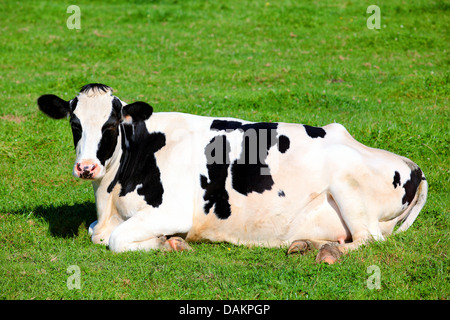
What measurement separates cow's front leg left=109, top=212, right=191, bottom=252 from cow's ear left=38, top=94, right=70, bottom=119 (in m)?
1.52

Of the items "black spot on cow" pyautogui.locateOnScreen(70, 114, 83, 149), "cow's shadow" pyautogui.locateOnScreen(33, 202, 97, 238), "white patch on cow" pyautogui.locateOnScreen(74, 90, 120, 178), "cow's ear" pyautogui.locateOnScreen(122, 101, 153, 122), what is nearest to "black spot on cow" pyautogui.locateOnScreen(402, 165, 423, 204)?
"cow's ear" pyautogui.locateOnScreen(122, 101, 153, 122)

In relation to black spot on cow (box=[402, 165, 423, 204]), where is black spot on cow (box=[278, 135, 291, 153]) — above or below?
above

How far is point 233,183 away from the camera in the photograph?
6.70 metres

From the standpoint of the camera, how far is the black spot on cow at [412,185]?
6855 millimetres

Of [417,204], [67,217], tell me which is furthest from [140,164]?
[417,204]

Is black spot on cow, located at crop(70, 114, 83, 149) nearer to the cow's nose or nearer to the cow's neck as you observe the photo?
the cow's nose

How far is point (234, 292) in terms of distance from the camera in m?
5.43

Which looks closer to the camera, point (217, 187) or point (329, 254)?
point (329, 254)

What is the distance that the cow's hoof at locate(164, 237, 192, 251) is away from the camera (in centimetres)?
654

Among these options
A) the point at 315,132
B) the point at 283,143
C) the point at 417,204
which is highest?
the point at 315,132

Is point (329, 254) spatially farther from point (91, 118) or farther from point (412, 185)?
point (91, 118)

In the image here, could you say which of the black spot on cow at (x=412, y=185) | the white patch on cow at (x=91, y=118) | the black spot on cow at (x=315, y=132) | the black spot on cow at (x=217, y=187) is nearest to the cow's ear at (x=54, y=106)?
the white patch on cow at (x=91, y=118)

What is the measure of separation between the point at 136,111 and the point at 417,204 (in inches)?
143

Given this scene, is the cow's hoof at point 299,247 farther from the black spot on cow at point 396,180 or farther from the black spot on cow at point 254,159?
the black spot on cow at point 396,180
